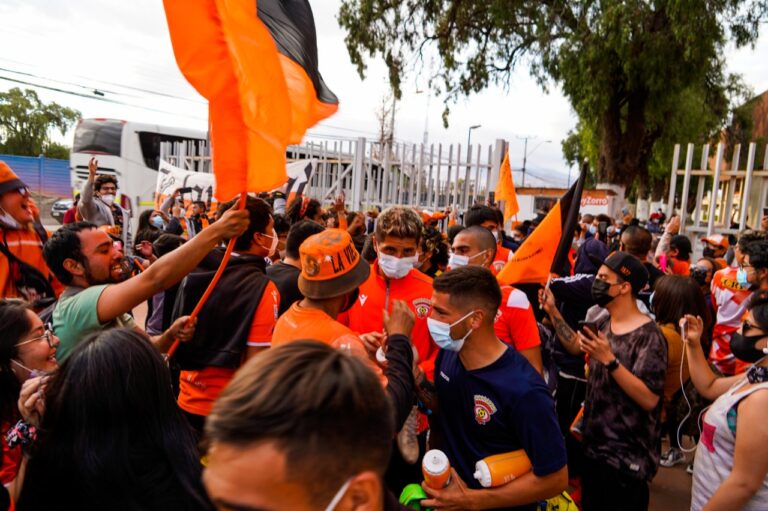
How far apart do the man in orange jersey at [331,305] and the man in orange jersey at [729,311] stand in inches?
140

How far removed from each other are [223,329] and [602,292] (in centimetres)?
217

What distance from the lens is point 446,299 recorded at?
2.22 m

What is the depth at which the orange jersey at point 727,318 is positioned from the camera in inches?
171

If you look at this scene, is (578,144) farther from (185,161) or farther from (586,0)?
(185,161)

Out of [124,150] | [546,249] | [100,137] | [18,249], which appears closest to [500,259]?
[546,249]

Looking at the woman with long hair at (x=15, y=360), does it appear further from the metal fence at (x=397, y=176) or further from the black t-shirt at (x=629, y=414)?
the metal fence at (x=397, y=176)

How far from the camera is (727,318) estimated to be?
14.7 ft

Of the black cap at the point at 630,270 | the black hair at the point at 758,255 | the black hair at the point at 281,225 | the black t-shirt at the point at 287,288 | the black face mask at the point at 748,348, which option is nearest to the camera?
the black face mask at the point at 748,348

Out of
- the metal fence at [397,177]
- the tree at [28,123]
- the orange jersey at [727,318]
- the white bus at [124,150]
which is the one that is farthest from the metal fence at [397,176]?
the tree at [28,123]

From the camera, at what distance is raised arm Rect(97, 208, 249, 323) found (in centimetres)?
215

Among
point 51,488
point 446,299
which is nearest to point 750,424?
point 446,299

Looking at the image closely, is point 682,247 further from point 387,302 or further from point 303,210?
point 387,302

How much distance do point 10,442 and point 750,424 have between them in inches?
101

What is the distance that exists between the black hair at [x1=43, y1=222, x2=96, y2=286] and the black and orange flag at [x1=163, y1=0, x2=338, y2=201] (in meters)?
0.95
